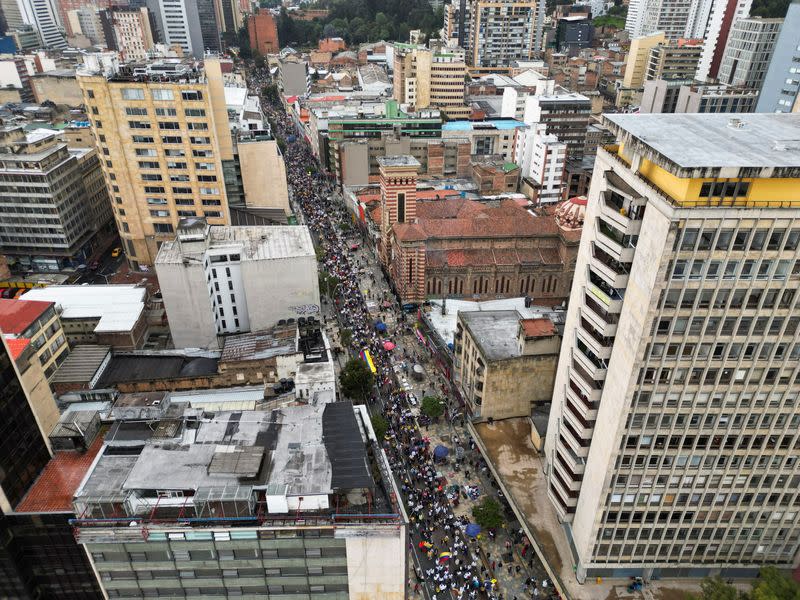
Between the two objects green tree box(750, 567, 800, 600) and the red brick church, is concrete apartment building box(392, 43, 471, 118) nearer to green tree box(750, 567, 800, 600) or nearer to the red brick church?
the red brick church

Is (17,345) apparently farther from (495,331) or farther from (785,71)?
(785,71)

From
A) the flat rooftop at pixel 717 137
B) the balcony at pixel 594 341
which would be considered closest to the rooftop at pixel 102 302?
the balcony at pixel 594 341

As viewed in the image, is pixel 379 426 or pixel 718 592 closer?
pixel 718 592

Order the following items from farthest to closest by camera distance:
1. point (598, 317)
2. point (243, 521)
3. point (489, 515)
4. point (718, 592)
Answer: point (489, 515) → point (598, 317) → point (718, 592) → point (243, 521)

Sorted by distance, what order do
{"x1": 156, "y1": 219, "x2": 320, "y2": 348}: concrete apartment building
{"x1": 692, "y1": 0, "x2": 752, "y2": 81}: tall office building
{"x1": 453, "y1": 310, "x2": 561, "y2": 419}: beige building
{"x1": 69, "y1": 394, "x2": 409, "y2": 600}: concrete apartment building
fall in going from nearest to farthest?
{"x1": 69, "y1": 394, "x2": 409, "y2": 600}: concrete apartment building
{"x1": 453, "y1": 310, "x2": 561, "y2": 419}: beige building
{"x1": 156, "y1": 219, "x2": 320, "y2": 348}: concrete apartment building
{"x1": 692, "y1": 0, "x2": 752, "y2": 81}: tall office building

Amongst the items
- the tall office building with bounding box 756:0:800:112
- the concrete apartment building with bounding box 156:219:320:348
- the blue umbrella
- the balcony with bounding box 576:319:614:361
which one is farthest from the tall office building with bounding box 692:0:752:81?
the blue umbrella

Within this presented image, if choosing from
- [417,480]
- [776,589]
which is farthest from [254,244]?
[776,589]

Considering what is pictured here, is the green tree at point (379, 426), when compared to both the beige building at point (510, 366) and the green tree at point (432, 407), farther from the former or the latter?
the beige building at point (510, 366)

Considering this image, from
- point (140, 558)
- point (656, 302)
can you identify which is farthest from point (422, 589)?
point (656, 302)
